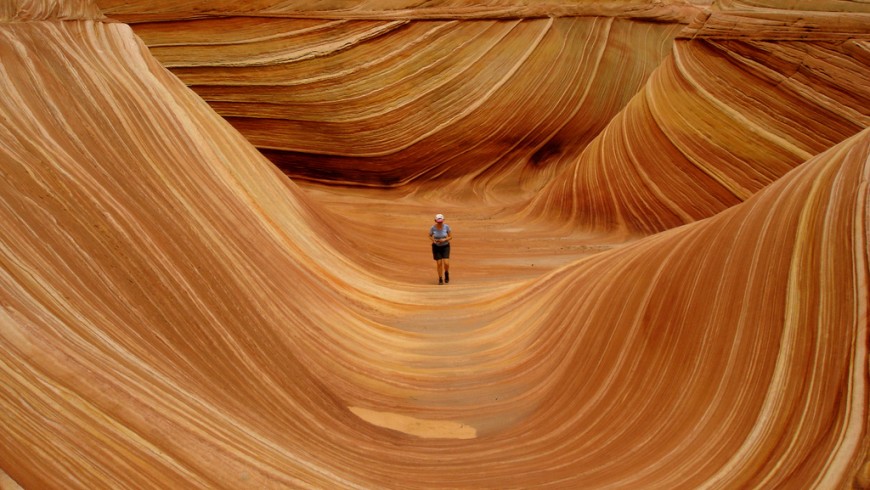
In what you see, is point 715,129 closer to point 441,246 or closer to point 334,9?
point 441,246

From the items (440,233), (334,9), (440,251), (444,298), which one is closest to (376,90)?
(334,9)

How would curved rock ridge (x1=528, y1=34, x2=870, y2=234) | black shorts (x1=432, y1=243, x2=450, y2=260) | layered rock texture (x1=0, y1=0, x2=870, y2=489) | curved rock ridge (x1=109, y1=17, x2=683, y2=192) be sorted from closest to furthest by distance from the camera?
layered rock texture (x1=0, y1=0, x2=870, y2=489) → black shorts (x1=432, y1=243, x2=450, y2=260) → curved rock ridge (x1=528, y1=34, x2=870, y2=234) → curved rock ridge (x1=109, y1=17, x2=683, y2=192)

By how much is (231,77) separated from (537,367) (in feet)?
21.8

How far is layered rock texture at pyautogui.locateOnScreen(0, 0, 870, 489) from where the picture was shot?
2.51m

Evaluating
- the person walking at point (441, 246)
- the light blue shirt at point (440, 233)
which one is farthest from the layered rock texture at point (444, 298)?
the light blue shirt at point (440, 233)

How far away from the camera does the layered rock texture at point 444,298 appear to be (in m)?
2.51

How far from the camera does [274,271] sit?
4.33 metres

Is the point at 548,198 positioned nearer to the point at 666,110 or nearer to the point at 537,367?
the point at 666,110

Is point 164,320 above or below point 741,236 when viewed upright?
below

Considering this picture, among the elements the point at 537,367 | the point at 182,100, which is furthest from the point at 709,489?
the point at 182,100

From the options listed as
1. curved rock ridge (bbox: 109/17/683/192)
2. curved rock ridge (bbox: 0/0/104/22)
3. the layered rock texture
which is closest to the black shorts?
the layered rock texture

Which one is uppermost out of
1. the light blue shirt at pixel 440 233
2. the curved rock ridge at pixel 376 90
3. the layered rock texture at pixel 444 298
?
the curved rock ridge at pixel 376 90

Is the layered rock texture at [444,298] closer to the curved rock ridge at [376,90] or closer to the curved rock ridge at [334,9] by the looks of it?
the curved rock ridge at [376,90]

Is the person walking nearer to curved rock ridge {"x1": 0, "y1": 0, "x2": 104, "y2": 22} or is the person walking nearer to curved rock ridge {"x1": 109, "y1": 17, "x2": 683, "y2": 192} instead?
curved rock ridge {"x1": 0, "y1": 0, "x2": 104, "y2": 22}
